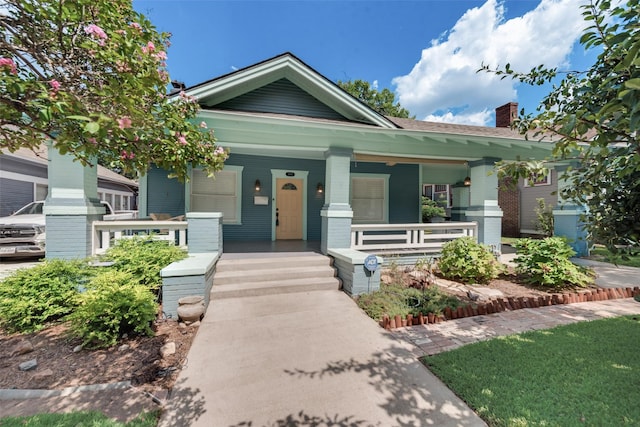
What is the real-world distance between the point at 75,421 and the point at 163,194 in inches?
277

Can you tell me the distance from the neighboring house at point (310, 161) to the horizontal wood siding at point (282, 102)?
3cm

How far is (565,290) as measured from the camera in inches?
218

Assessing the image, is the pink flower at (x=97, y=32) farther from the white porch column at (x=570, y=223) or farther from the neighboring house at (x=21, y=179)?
the white porch column at (x=570, y=223)

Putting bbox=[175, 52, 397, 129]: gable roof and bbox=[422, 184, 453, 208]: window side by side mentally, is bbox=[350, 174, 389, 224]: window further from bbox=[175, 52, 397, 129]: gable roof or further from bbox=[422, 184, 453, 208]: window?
bbox=[422, 184, 453, 208]: window

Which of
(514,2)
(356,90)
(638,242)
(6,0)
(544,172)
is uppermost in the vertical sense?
(356,90)

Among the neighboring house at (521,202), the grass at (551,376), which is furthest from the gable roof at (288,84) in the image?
the neighboring house at (521,202)

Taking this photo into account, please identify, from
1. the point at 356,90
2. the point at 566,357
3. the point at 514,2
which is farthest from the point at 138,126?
the point at 356,90

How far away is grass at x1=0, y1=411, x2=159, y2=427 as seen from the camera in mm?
2072

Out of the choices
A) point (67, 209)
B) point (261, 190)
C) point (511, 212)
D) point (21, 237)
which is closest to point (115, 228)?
point (67, 209)

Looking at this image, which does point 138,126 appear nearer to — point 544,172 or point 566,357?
point 544,172

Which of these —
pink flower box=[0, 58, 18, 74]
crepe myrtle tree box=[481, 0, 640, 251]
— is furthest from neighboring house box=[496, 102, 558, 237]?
pink flower box=[0, 58, 18, 74]

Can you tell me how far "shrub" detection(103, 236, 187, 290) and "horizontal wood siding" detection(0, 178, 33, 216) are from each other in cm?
749

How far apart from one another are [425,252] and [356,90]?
22879mm

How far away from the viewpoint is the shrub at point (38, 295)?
374 cm
